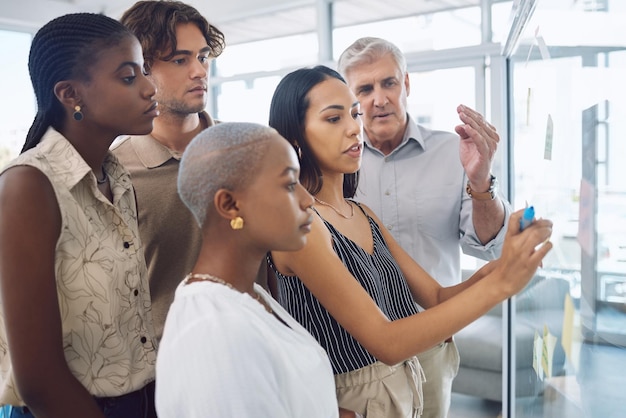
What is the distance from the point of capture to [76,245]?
1068 millimetres

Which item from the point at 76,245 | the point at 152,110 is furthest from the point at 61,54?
the point at 76,245

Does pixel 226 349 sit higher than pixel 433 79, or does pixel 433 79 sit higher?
pixel 433 79

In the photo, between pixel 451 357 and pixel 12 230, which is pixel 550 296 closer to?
pixel 451 357

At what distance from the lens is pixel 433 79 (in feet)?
→ 14.0

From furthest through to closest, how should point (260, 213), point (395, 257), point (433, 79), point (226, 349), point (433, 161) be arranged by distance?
1. point (433, 79)
2. point (433, 161)
3. point (395, 257)
4. point (260, 213)
5. point (226, 349)

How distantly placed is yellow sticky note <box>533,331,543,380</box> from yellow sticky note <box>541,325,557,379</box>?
0.06m

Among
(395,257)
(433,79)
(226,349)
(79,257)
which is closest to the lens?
(226,349)

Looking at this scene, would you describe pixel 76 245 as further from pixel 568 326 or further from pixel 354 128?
pixel 568 326

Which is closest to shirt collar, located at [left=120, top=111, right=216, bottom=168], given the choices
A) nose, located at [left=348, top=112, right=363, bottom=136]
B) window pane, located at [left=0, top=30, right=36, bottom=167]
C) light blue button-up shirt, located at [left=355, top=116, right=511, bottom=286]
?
nose, located at [left=348, top=112, right=363, bottom=136]

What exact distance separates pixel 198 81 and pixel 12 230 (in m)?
0.75

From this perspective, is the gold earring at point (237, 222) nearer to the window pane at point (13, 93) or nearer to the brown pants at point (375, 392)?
the brown pants at point (375, 392)

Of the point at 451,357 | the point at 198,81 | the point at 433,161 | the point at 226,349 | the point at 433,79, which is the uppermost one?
the point at 433,79

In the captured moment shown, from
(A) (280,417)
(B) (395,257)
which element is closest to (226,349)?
(A) (280,417)

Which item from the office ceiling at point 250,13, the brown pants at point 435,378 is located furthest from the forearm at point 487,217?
the office ceiling at point 250,13
